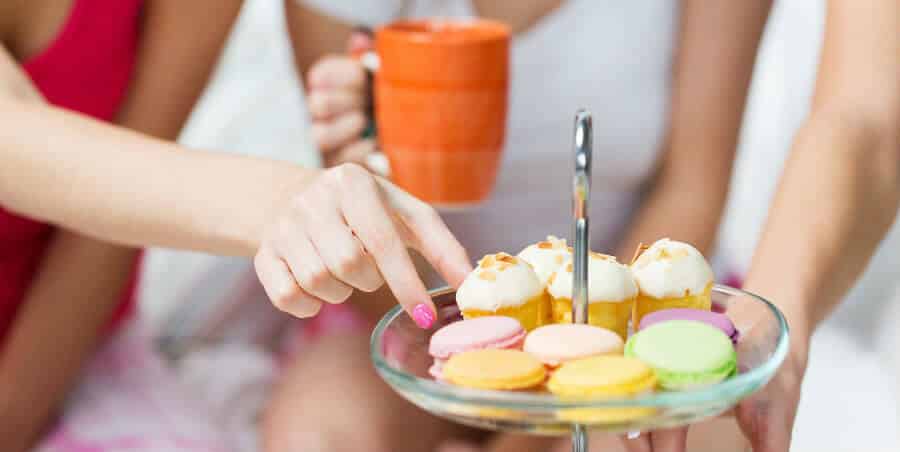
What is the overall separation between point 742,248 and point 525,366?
40.8 inches

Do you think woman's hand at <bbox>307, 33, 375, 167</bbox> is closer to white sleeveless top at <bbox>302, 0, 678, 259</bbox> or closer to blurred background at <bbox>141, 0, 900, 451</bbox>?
white sleeveless top at <bbox>302, 0, 678, 259</bbox>

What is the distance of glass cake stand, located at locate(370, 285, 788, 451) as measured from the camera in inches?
20.3

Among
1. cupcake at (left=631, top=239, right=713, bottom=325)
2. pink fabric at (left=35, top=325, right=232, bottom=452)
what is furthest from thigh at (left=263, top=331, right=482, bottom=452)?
cupcake at (left=631, top=239, right=713, bottom=325)

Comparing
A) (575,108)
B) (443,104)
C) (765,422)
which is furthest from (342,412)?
(765,422)

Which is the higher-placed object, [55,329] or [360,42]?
[360,42]

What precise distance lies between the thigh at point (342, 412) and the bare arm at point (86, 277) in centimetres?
23

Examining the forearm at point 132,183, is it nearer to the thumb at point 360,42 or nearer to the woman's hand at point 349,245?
the woman's hand at point 349,245

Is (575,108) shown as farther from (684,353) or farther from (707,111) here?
(684,353)

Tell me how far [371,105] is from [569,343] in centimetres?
62

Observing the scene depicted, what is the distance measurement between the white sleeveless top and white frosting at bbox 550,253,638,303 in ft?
2.38

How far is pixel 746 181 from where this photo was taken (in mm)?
1583

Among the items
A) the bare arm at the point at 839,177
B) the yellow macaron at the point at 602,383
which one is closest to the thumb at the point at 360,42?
the bare arm at the point at 839,177

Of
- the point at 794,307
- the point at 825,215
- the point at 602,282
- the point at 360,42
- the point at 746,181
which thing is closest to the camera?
the point at 602,282

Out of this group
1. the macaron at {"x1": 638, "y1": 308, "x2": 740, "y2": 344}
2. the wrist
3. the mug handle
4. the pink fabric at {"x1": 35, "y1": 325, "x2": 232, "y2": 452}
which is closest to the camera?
the macaron at {"x1": 638, "y1": 308, "x2": 740, "y2": 344}
